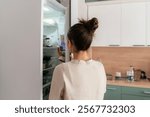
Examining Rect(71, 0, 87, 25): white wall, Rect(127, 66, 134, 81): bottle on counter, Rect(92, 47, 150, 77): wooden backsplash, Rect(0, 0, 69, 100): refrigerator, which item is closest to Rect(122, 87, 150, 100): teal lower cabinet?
Rect(127, 66, 134, 81): bottle on counter

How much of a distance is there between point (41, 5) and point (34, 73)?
0.69m

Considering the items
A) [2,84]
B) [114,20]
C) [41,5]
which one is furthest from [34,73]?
[114,20]

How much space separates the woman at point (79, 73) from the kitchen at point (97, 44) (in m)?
0.86

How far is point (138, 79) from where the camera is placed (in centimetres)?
300

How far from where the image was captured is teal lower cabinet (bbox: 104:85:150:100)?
2.58m

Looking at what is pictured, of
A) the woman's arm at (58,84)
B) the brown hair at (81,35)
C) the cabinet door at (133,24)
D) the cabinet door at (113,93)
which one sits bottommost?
the cabinet door at (113,93)

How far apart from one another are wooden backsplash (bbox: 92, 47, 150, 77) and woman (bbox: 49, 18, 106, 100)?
1961 mm

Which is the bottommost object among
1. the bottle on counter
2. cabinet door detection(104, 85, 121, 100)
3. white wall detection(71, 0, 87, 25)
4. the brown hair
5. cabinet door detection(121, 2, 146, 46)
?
cabinet door detection(104, 85, 121, 100)

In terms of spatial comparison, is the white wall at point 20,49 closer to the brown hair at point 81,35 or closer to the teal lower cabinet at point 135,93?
the brown hair at point 81,35

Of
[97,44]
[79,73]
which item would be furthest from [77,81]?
[97,44]

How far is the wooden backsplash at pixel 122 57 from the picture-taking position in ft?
10.1

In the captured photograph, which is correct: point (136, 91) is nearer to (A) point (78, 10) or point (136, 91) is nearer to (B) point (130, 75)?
(B) point (130, 75)

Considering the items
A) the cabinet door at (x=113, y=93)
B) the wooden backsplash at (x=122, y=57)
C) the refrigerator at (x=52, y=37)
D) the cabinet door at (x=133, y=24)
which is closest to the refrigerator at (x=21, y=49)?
the refrigerator at (x=52, y=37)

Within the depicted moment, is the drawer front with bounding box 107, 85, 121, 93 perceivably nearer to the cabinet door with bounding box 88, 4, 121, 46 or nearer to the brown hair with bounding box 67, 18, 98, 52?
the cabinet door with bounding box 88, 4, 121, 46
